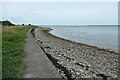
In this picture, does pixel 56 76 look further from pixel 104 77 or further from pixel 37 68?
pixel 104 77

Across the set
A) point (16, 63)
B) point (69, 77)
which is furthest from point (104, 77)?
point (16, 63)

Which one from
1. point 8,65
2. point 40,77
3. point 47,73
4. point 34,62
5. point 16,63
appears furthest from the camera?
point 34,62

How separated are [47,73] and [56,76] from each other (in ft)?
2.45

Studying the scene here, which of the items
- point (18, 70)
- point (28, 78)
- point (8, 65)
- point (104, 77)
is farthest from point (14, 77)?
point (104, 77)

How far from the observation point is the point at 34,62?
13.5 metres

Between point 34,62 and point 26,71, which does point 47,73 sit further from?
point 34,62

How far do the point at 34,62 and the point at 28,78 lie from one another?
143 inches

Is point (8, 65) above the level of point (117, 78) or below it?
above

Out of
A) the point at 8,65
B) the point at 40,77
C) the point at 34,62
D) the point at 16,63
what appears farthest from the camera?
the point at 34,62

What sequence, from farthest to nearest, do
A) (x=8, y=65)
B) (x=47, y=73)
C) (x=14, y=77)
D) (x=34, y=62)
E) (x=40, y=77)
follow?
(x=34, y=62), (x=8, y=65), (x=47, y=73), (x=40, y=77), (x=14, y=77)

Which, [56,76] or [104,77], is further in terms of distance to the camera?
[104,77]

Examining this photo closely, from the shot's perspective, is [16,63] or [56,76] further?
[16,63]

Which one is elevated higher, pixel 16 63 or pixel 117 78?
pixel 16 63

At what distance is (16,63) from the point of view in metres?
12.7
